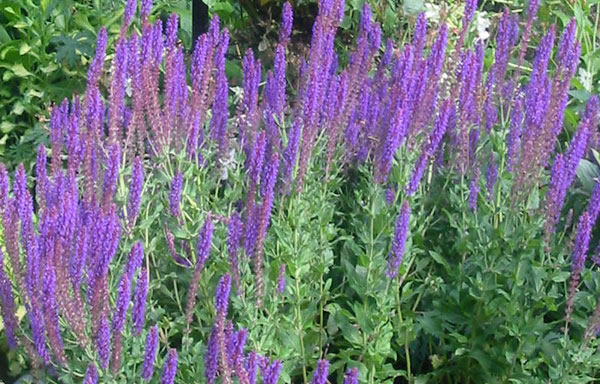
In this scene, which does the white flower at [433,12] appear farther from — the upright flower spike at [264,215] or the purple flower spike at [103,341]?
the purple flower spike at [103,341]

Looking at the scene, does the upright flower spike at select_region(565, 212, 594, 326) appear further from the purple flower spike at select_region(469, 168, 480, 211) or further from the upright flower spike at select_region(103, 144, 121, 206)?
the upright flower spike at select_region(103, 144, 121, 206)

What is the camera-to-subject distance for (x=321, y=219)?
2785 millimetres

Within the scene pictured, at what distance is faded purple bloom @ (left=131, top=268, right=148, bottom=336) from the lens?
85.0 inches

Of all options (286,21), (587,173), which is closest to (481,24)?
(587,173)

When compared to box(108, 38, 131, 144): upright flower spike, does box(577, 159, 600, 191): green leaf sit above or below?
below

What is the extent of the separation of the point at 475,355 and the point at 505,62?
0.95 meters

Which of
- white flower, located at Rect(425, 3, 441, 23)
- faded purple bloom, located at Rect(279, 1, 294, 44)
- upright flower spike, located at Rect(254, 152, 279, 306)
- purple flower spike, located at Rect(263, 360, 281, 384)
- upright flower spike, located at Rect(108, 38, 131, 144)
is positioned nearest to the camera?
purple flower spike, located at Rect(263, 360, 281, 384)

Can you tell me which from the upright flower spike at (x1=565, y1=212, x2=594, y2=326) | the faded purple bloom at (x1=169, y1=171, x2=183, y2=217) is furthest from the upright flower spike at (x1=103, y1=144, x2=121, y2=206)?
the upright flower spike at (x1=565, y1=212, x2=594, y2=326)

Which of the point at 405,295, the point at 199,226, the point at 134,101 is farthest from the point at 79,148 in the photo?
the point at 405,295

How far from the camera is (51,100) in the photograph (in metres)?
5.34

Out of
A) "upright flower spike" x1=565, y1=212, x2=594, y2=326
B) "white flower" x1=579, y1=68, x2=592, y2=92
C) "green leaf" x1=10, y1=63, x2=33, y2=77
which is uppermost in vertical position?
"white flower" x1=579, y1=68, x2=592, y2=92

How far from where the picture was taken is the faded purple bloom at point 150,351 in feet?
6.89

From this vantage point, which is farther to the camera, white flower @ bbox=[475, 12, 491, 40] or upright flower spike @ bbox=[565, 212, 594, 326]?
white flower @ bbox=[475, 12, 491, 40]

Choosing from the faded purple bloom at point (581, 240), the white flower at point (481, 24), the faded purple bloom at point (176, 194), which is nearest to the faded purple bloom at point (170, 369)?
the faded purple bloom at point (176, 194)
